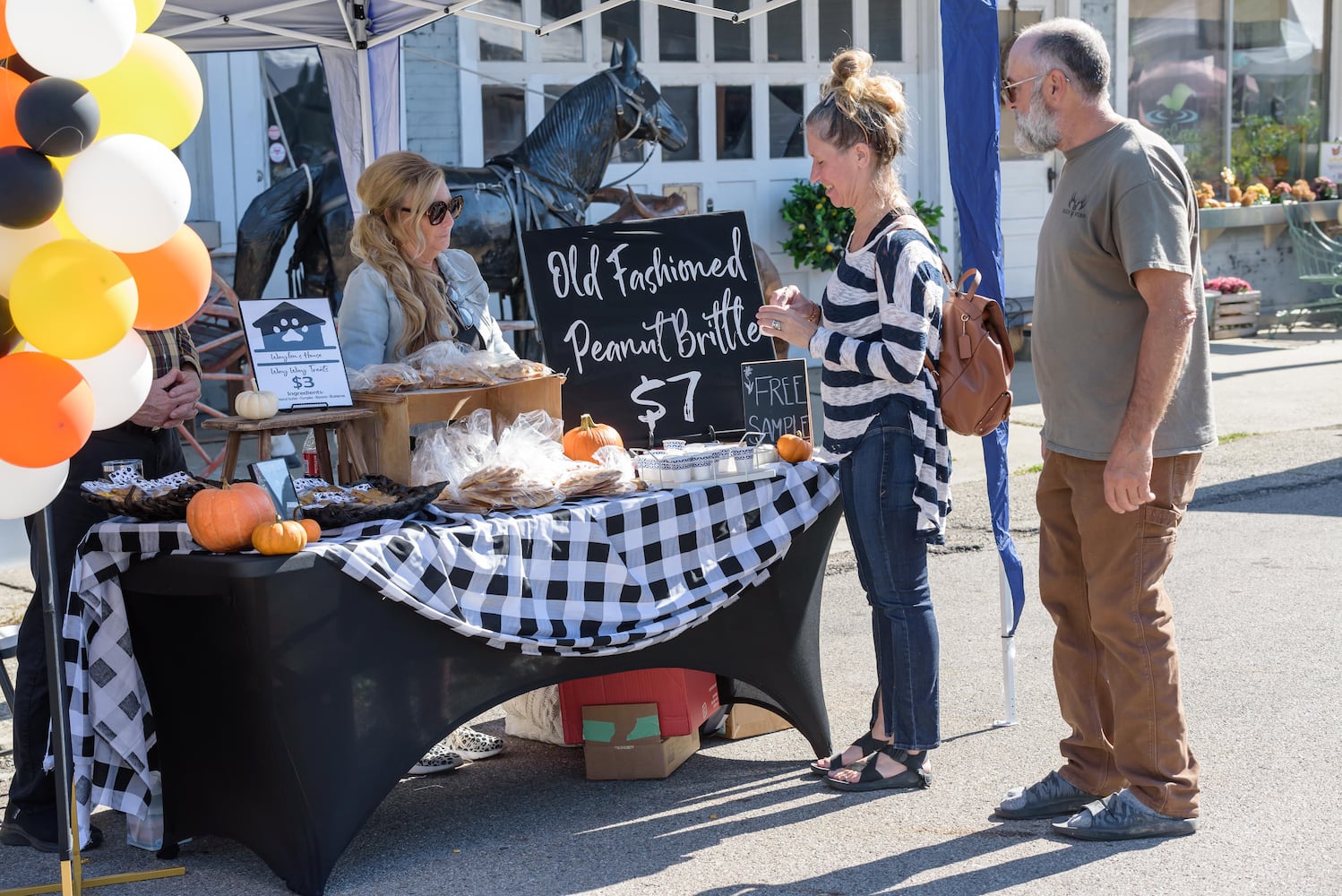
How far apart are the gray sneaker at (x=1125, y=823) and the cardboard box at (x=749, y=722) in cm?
109

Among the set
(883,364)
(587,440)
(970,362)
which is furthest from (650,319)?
(970,362)

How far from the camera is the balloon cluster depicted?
2617mm

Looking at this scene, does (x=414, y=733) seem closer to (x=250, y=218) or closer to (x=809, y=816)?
(x=809, y=816)

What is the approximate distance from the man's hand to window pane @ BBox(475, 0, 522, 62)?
23.8ft

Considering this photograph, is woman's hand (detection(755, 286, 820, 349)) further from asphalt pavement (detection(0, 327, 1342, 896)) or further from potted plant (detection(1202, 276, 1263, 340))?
potted plant (detection(1202, 276, 1263, 340))

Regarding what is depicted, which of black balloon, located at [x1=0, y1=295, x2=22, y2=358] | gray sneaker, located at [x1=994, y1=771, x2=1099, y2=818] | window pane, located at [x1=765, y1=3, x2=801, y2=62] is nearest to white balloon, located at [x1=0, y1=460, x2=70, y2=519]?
black balloon, located at [x1=0, y1=295, x2=22, y2=358]

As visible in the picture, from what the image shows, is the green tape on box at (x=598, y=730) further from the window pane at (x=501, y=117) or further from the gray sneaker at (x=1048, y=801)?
the window pane at (x=501, y=117)

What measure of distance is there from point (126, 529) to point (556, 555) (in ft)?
3.43

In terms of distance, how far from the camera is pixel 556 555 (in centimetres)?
362

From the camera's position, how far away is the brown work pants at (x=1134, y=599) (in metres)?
3.48

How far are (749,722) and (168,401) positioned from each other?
6.60 feet

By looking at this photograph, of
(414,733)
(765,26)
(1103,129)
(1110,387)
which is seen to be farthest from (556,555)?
(765,26)

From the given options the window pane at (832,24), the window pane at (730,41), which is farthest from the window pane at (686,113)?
the window pane at (832,24)

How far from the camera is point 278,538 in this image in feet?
10.5
